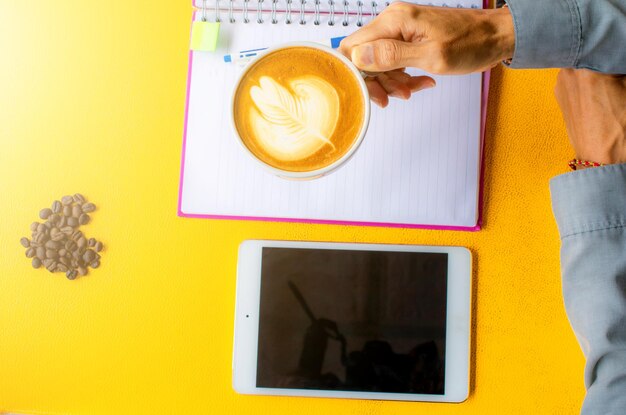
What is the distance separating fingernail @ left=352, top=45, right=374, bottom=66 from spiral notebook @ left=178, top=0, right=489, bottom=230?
18cm

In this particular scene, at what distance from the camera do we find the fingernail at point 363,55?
536 mm

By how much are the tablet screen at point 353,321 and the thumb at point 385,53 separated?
0.28 meters

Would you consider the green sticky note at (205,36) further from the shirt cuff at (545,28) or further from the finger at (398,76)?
the shirt cuff at (545,28)

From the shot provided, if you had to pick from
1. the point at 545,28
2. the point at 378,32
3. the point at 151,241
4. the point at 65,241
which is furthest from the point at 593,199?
the point at 65,241

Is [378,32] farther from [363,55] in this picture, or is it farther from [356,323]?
[356,323]

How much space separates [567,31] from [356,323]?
Result: 43 cm

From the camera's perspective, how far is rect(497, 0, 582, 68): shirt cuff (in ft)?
1.73

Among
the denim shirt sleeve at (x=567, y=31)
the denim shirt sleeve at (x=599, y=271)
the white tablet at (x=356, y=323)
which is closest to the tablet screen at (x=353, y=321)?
the white tablet at (x=356, y=323)

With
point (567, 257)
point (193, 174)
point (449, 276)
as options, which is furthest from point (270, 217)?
point (567, 257)

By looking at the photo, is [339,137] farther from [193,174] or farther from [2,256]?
[2,256]

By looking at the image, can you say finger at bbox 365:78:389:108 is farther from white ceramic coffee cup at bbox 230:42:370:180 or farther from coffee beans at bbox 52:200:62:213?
coffee beans at bbox 52:200:62:213

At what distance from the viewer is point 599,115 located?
2.02 ft

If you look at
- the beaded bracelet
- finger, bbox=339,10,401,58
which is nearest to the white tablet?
the beaded bracelet

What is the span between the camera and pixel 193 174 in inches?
28.6
